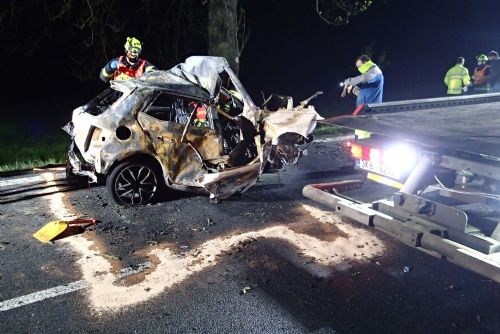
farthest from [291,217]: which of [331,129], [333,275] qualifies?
[331,129]

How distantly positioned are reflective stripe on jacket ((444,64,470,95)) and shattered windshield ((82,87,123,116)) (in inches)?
320

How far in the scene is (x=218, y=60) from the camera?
20.2ft

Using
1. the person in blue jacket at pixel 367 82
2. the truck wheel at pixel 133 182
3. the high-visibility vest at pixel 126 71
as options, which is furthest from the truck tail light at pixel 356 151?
the high-visibility vest at pixel 126 71

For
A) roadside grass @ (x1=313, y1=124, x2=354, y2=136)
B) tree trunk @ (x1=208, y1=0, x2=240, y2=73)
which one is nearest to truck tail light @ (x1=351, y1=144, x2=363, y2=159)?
roadside grass @ (x1=313, y1=124, x2=354, y2=136)

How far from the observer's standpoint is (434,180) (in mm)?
3650

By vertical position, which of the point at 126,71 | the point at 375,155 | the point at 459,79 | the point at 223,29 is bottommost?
the point at 375,155

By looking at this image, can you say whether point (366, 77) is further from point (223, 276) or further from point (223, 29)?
point (223, 276)

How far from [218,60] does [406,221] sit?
372cm

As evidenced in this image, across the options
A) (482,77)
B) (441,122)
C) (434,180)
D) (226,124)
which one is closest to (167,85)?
(226,124)

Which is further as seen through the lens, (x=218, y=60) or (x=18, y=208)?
(x=218, y=60)

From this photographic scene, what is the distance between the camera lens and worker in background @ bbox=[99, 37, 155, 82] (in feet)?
22.6

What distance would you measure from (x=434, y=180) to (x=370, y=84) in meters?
4.46

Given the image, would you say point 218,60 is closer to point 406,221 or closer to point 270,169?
point 270,169

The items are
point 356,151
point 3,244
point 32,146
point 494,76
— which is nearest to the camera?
point 356,151
